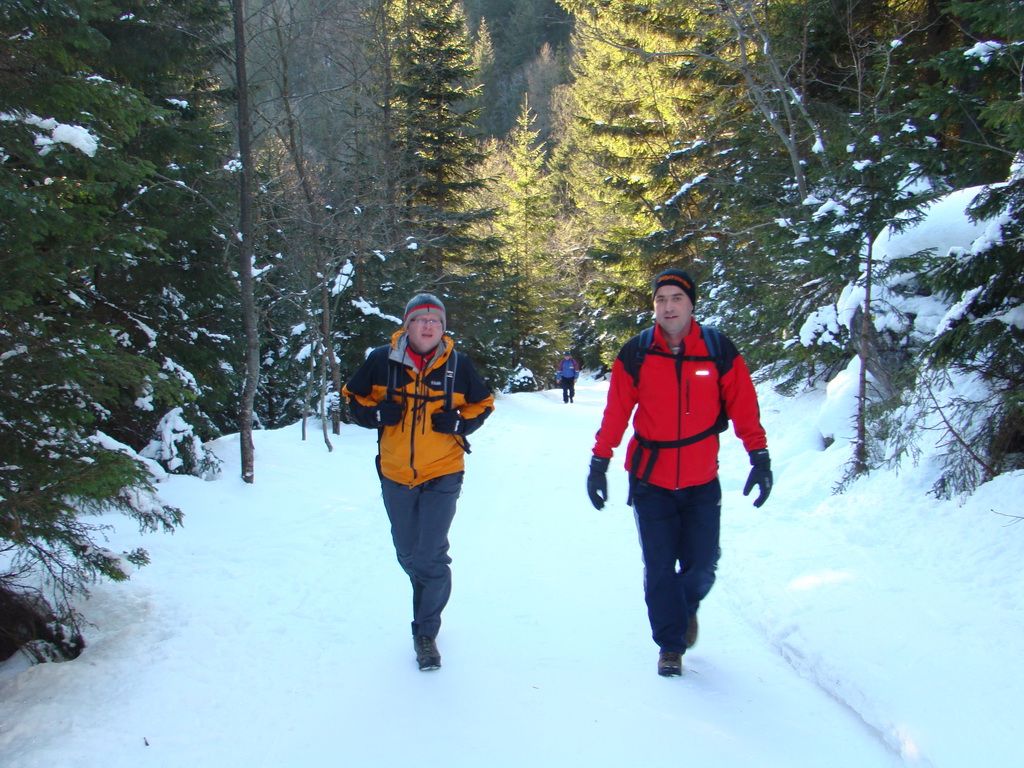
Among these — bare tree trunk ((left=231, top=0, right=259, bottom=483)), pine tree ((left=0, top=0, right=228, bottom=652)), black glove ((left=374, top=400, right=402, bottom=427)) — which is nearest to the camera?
pine tree ((left=0, top=0, right=228, bottom=652))

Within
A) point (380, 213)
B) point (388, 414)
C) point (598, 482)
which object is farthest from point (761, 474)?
point (380, 213)

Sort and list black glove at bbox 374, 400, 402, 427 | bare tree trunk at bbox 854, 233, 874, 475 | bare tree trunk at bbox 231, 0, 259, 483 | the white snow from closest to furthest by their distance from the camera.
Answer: the white snow → black glove at bbox 374, 400, 402, 427 → bare tree trunk at bbox 854, 233, 874, 475 → bare tree trunk at bbox 231, 0, 259, 483

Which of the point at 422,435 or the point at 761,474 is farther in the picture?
the point at 422,435

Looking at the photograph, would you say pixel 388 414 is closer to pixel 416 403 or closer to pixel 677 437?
pixel 416 403

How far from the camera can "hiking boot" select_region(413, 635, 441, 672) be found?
388cm

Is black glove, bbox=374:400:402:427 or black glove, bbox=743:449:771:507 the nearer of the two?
black glove, bbox=743:449:771:507

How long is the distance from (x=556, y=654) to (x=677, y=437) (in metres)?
1.54

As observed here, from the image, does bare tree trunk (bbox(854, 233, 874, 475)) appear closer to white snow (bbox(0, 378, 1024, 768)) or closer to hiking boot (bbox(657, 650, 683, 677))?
white snow (bbox(0, 378, 1024, 768))

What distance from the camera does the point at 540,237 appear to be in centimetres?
3023

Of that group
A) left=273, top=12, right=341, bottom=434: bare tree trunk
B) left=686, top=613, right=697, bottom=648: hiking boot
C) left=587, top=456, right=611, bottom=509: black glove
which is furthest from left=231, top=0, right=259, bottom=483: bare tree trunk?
left=686, top=613, right=697, bottom=648: hiking boot

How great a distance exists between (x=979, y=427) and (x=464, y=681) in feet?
14.7

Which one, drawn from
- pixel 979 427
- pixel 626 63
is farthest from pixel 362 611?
pixel 626 63

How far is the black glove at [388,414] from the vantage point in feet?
12.8

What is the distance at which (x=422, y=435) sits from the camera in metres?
3.91
